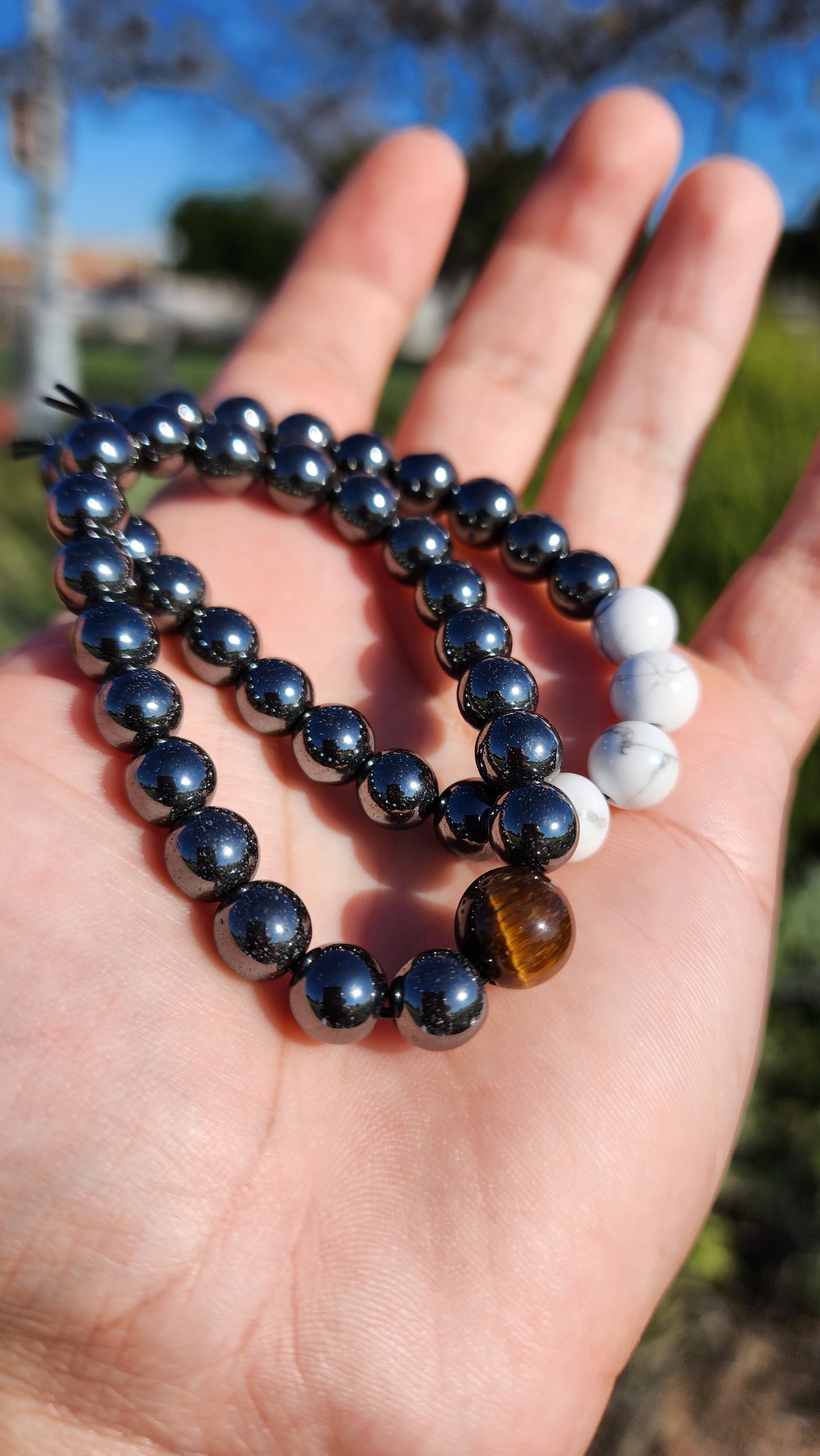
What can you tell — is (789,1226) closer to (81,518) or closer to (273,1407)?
(273,1407)

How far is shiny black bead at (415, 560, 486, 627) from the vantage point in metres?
1.87

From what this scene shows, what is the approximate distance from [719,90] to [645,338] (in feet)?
17.4

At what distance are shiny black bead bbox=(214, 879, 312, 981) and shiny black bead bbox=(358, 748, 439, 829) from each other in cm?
23

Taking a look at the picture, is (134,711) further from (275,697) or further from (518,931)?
(518,931)

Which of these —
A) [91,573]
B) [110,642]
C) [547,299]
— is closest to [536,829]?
[110,642]

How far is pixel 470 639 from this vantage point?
177 cm

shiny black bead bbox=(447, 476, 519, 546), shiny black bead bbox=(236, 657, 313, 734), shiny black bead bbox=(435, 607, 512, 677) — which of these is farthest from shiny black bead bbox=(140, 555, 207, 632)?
shiny black bead bbox=(447, 476, 519, 546)

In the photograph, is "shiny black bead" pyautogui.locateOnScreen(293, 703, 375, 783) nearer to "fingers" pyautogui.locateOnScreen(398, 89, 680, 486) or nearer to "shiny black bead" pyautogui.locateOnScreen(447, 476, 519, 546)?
"shiny black bead" pyautogui.locateOnScreen(447, 476, 519, 546)

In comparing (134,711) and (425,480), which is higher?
(425,480)

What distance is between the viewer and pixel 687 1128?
1.44m

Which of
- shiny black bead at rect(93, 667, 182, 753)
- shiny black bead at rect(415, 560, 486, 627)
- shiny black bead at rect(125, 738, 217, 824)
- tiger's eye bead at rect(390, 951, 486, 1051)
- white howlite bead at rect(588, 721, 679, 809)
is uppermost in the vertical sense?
shiny black bead at rect(415, 560, 486, 627)

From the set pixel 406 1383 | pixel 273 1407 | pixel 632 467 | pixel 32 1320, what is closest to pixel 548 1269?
pixel 406 1383

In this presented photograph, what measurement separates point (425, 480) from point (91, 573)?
2.42ft

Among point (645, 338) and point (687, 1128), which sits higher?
point (645, 338)
